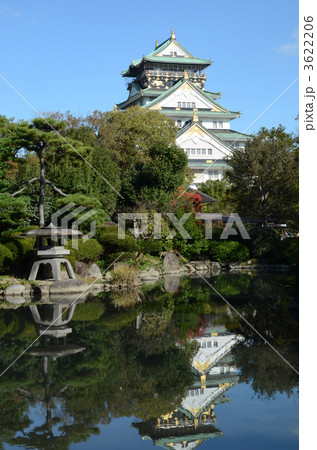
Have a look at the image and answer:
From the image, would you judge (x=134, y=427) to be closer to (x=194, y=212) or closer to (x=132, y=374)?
(x=132, y=374)

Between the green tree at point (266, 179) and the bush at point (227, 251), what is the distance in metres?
2.49

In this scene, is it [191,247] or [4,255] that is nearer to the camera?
[4,255]

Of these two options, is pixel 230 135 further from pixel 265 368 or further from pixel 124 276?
pixel 265 368

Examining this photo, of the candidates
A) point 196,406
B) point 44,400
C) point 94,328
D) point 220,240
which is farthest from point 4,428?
point 220,240

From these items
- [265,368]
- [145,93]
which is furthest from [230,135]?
[265,368]

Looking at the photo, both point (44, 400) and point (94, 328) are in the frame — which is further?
point (94, 328)

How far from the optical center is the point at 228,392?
553 cm

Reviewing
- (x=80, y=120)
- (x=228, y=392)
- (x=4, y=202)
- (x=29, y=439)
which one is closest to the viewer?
(x=29, y=439)

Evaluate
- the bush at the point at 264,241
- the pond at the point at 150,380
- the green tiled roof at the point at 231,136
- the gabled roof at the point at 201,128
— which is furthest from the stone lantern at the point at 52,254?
the green tiled roof at the point at 231,136

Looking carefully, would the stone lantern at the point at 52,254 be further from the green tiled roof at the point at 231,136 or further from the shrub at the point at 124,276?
the green tiled roof at the point at 231,136

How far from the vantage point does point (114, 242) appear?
1941cm

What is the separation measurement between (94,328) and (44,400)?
386 centimetres

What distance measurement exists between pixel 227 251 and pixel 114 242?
6360 millimetres

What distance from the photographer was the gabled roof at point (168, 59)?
4881 centimetres
